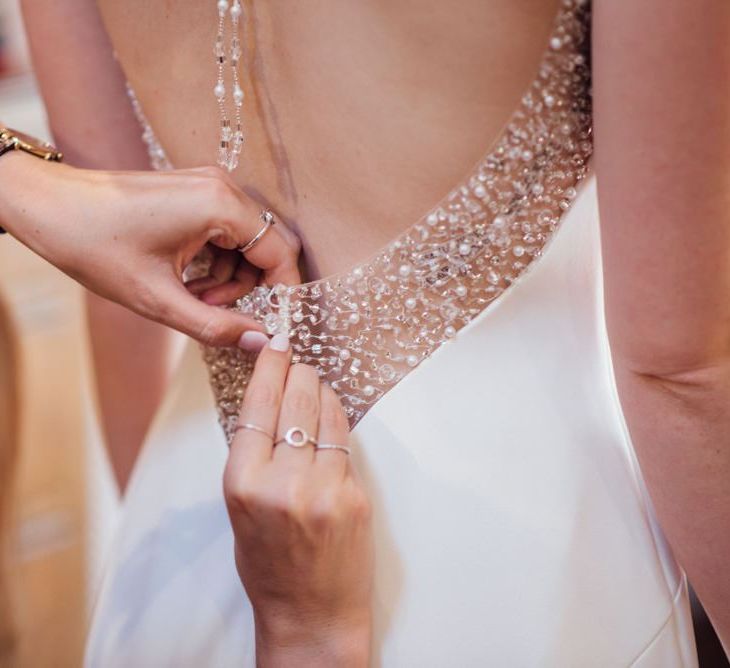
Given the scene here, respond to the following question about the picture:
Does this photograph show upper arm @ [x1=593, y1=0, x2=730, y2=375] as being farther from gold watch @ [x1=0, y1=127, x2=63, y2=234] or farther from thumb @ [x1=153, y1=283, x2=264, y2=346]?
gold watch @ [x1=0, y1=127, x2=63, y2=234]

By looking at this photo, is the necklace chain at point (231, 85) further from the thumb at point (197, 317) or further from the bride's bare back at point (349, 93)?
the thumb at point (197, 317)

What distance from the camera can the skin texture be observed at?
0.57 m

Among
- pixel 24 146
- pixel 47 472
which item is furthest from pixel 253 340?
pixel 47 472

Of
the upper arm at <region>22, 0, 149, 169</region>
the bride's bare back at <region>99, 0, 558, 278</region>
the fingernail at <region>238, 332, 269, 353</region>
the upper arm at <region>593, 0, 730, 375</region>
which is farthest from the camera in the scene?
the upper arm at <region>22, 0, 149, 169</region>

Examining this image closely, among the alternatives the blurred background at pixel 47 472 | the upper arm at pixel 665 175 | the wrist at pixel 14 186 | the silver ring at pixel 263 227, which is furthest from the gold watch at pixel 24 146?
the blurred background at pixel 47 472

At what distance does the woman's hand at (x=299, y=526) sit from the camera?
684 millimetres

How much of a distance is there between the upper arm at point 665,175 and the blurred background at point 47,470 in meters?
1.48

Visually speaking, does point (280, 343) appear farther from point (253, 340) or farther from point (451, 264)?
point (451, 264)

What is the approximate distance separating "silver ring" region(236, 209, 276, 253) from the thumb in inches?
2.3

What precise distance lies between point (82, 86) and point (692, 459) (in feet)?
2.42

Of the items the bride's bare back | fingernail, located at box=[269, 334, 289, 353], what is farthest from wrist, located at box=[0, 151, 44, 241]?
fingernail, located at box=[269, 334, 289, 353]

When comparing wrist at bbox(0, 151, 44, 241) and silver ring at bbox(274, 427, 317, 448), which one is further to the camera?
wrist at bbox(0, 151, 44, 241)

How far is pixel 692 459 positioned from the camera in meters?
0.67

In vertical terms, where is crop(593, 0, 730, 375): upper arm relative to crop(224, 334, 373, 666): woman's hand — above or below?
above
